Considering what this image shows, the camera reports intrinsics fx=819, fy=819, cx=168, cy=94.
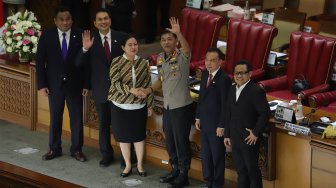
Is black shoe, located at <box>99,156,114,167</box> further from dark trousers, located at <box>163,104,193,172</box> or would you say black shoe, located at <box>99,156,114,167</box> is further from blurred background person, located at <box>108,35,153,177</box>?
dark trousers, located at <box>163,104,193,172</box>

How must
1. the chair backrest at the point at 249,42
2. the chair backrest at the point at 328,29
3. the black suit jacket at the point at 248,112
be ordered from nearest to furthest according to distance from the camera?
the black suit jacket at the point at 248,112
the chair backrest at the point at 249,42
the chair backrest at the point at 328,29

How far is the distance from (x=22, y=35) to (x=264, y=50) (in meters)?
2.12

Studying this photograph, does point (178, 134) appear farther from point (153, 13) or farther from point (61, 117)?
point (153, 13)

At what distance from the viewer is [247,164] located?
18.0 ft

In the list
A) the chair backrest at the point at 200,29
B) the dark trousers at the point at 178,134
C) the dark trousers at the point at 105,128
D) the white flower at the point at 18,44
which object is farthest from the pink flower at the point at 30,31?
the dark trousers at the point at 178,134

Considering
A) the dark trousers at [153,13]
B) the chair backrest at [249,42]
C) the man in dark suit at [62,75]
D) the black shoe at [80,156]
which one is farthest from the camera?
the dark trousers at [153,13]

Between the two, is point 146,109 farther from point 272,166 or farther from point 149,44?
point 149,44

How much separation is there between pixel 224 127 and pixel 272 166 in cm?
45

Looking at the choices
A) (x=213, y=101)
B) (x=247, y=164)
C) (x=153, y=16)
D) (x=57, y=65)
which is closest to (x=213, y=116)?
(x=213, y=101)

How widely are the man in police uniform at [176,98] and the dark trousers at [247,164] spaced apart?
544mm

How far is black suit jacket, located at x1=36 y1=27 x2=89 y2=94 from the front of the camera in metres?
6.33

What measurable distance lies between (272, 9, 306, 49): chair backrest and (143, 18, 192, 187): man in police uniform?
243 centimetres

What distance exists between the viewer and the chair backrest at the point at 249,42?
23.2 feet

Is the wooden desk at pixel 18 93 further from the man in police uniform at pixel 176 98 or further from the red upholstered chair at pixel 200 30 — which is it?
the man in police uniform at pixel 176 98
